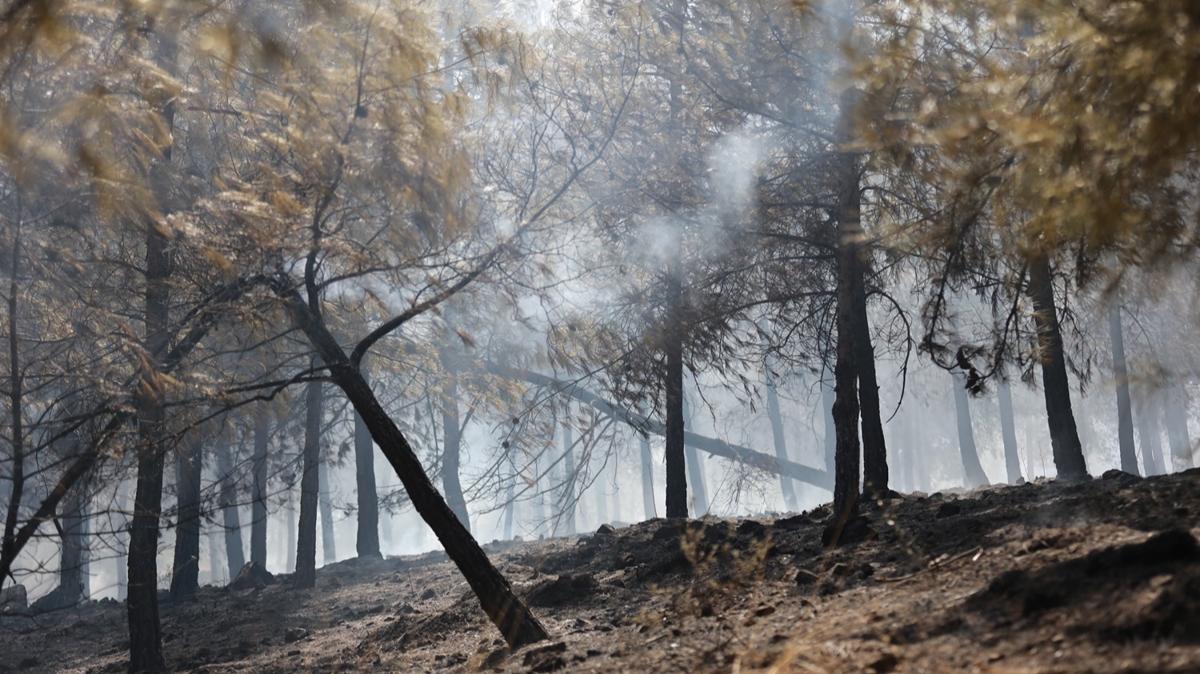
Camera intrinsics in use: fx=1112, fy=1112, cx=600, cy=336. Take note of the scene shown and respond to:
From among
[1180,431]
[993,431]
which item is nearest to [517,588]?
[1180,431]

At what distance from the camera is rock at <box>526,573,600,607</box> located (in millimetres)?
8516

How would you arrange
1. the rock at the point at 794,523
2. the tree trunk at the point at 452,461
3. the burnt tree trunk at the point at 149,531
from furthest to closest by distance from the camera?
the tree trunk at the point at 452,461
the rock at the point at 794,523
the burnt tree trunk at the point at 149,531

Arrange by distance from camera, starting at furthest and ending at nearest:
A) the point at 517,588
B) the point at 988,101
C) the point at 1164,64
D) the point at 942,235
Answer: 1. the point at 517,588
2. the point at 942,235
3. the point at 988,101
4. the point at 1164,64

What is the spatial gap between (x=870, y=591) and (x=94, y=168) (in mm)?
4841

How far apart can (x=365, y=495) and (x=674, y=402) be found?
10326 mm

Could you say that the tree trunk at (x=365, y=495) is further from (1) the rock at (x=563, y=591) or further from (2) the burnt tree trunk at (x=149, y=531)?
(1) the rock at (x=563, y=591)

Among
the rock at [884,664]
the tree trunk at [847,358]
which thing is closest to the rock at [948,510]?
the tree trunk at [847,358]

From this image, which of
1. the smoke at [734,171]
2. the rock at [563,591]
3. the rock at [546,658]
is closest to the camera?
the rock at [546,658]

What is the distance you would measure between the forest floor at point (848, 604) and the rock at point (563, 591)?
0.06 ft

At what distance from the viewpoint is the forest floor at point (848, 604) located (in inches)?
158

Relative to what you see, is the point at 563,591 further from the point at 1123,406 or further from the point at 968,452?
the point at 968,452

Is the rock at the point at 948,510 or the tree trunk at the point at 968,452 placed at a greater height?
the tree trunk at the point at 968,452

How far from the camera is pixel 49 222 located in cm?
848

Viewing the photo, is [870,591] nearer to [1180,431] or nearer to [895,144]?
[895,144]
